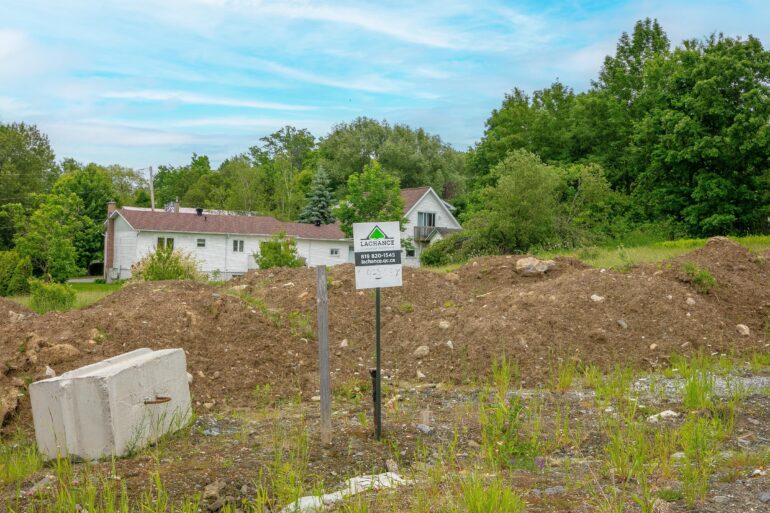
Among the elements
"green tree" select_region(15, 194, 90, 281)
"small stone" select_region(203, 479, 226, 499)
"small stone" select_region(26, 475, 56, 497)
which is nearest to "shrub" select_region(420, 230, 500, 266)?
"green tree" select_region(15, 194, 90, 281)

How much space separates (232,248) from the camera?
45.0 m

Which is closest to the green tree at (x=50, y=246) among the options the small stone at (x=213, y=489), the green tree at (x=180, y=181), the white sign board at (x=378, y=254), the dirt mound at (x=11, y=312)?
the dirt mound at (x=11, y=312)

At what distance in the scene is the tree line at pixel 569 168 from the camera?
31.2m

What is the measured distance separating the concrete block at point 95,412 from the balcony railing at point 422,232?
43096 mm

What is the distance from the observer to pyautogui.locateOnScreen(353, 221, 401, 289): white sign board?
6266 mm

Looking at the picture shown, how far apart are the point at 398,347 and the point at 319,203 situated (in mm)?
47650

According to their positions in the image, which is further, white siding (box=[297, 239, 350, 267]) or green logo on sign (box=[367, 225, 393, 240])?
white siding (box=[297, 239, 350, 267])

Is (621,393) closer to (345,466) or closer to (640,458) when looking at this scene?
(640,458)

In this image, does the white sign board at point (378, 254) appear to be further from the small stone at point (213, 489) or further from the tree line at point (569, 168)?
the tree line at point (569, 168)

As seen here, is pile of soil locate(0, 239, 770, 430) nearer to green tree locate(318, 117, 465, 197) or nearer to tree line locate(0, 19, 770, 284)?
tree line locate(0, 19, 770, 284)

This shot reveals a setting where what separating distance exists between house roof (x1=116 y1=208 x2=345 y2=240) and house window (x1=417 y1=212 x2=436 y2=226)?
19.9 ft

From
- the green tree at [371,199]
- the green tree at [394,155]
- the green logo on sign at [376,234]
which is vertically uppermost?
the green tree at [394,155]

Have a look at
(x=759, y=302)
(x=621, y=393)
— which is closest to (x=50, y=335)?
(x=621, y=393)

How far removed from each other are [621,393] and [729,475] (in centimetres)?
261
